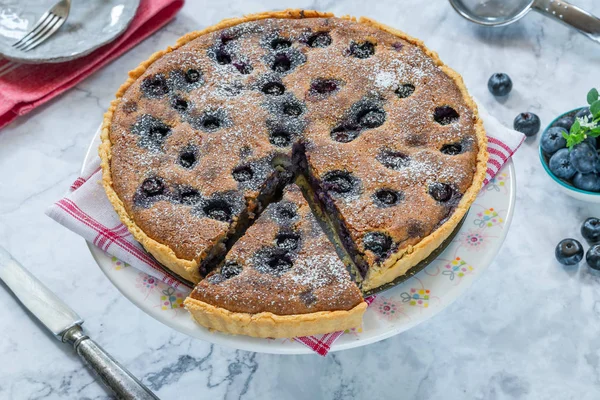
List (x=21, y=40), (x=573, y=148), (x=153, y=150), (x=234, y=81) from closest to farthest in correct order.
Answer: (x=153, y=150) → (x=234, y=81) → (x=573, y=148) → (x=21, y=40)

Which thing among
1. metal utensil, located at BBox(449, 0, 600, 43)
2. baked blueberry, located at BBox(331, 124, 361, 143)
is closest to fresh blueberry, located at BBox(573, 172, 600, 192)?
metal utensil, located at BBox(449, 0, 600, 43)

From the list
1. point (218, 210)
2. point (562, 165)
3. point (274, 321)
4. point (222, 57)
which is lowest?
point (562, 165)

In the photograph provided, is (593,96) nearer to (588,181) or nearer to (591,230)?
(588,181)

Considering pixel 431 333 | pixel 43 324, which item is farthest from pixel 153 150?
pixel 431 333

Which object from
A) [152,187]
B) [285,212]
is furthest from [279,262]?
[152,187]

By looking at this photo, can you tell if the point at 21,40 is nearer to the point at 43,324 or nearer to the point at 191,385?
the point at 43,324

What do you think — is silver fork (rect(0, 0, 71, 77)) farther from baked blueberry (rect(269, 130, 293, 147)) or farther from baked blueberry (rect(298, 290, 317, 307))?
baked blueberry (rect(298, 290, 317, 307))
